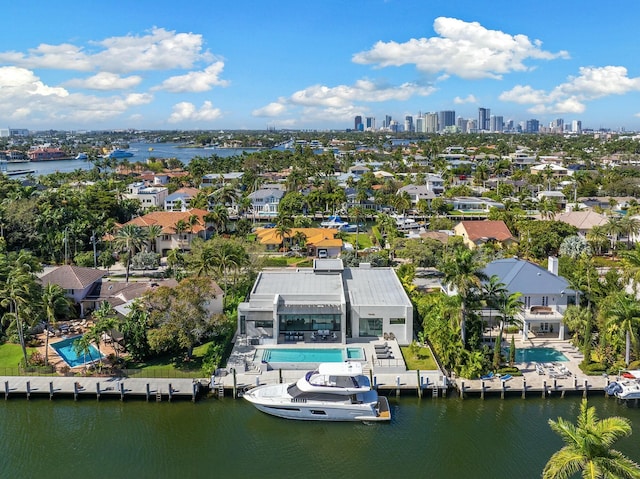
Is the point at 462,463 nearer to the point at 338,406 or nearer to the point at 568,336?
the point at 338,406

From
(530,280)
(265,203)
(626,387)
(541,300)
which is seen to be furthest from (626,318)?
(265,203)

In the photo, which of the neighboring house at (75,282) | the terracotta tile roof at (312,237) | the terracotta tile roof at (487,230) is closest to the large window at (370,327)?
the neighboring house at (75,282)

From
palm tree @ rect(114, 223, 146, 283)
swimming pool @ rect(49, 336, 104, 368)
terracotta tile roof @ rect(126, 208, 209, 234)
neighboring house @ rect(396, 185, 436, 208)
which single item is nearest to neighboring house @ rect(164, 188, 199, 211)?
terracotta tile roof @ rect(126, 208, 209, 234)

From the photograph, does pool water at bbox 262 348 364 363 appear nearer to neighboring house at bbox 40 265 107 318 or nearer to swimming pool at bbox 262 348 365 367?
swimming pool at bbox 262 348 365 367

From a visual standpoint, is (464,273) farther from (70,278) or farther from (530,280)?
(70,278)

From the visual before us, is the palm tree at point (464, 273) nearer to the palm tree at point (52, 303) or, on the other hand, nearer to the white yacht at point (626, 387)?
the white yacht at point (626, 387)
